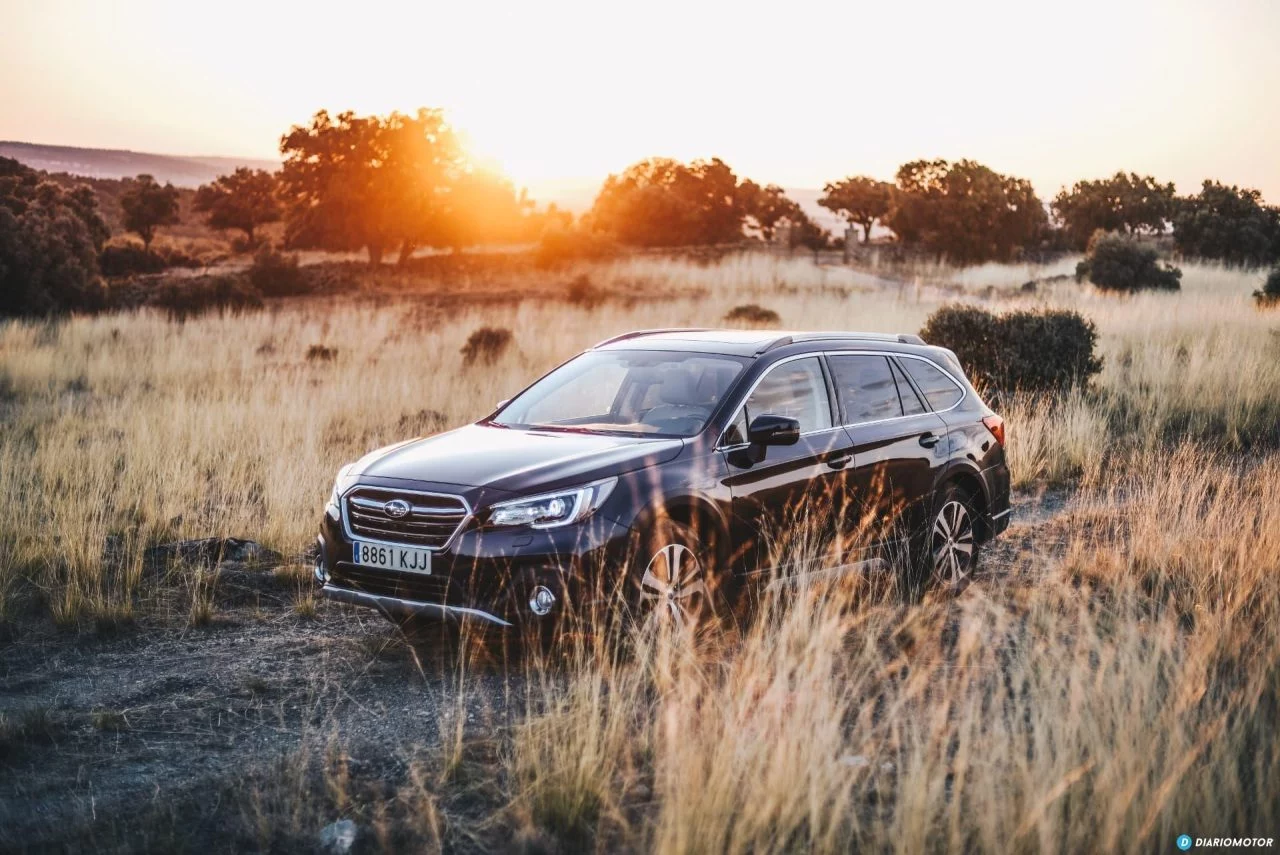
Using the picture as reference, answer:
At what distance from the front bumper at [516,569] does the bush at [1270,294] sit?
22.1 meters

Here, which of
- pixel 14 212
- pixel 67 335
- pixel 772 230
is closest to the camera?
pixel 67 335

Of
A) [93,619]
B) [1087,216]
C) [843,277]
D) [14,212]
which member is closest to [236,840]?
[93,619]

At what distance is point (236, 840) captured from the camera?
14.2 ft

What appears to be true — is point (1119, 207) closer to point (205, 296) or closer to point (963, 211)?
point (963, 211)

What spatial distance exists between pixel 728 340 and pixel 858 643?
1.99 m

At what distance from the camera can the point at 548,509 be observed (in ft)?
19.1

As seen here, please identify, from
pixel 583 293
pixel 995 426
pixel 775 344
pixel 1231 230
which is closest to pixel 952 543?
pixel 995 426

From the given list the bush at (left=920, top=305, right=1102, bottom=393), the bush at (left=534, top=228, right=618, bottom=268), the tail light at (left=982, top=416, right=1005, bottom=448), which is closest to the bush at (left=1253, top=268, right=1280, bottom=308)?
the bush at (left=920, top=305, right=1102, bottom=393)

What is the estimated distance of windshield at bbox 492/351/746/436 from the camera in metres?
6.75

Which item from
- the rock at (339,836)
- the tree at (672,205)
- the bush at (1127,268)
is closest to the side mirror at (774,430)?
the rock at (339,836)

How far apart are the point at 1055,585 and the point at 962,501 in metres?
0.80

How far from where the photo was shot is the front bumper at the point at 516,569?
5727 mm

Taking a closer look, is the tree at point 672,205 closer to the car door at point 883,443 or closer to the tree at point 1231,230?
the tree at point 1231,230

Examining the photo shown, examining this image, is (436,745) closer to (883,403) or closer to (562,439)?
(562,439)
